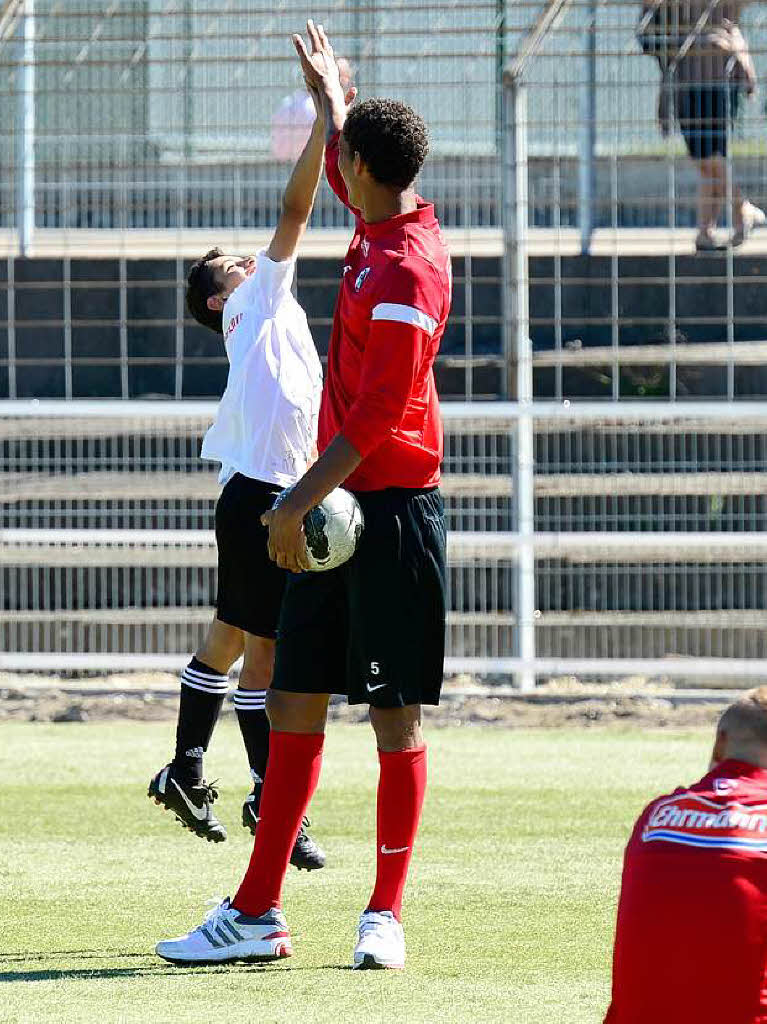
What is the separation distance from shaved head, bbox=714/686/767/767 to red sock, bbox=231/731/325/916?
5.92 ft

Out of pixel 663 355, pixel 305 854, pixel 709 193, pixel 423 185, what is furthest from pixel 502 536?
pixel 305 854

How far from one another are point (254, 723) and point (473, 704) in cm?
384

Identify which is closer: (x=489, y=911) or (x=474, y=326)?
(x=489, y=911)

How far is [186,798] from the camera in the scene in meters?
5.47

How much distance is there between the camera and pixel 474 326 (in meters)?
11.9

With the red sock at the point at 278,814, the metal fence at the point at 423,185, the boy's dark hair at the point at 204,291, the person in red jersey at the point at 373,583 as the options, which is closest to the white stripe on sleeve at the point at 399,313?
the person in red jersey at the point at 373,583

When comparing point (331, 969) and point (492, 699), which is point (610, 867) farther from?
point (492, 699)

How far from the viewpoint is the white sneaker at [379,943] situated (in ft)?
14.3

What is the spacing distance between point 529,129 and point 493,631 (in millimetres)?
2815

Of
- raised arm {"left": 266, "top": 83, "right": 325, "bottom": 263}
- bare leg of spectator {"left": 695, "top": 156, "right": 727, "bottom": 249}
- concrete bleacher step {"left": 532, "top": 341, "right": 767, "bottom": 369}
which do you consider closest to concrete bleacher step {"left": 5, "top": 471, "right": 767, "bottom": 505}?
concrete bleacher step {"left": 532, "top": 341, "right": 767, "bottom": 369}

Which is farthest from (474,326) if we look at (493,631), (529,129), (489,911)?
(489,911)

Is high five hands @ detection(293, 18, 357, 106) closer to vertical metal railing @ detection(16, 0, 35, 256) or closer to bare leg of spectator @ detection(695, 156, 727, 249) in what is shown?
vertical metal railing @ detection(16, 0, 35, 256)

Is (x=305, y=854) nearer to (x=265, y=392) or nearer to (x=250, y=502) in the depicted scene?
(x=250, y=502)

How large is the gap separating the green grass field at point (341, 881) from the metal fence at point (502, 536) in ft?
4.08
